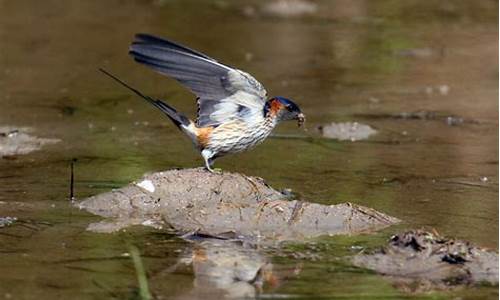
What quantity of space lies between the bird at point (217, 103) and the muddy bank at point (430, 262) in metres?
1.44

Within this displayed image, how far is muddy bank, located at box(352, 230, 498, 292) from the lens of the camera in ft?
19.3

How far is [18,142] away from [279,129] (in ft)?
6.03

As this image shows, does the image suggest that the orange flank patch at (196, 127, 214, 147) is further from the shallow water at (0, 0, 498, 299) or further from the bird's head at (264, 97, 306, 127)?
the shallow water at (0, 0, 498, 299)

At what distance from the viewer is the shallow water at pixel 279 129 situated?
6.07 meters

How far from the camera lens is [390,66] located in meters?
12.3

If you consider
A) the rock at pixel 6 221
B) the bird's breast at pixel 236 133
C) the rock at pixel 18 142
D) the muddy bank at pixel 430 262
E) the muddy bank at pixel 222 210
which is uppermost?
the bird's breast at pixel 236 133

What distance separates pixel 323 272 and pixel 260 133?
1625mm

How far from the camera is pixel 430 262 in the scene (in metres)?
6.06

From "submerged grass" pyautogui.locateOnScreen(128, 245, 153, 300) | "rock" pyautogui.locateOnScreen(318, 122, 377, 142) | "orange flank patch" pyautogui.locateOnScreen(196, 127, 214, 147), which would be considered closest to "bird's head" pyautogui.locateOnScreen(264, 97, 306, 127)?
"orange flank patch" pyautogui.locateOnScreen(196, 127, 214, 147)

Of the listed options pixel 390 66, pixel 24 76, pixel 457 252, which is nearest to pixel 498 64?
pixel 390 66

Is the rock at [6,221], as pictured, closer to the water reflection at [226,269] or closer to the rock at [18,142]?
the water reflection at [226,269]

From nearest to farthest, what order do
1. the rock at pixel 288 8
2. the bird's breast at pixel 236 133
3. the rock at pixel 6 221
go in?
the rock at pixel 6 221 < the bird's breast at pixel 236 133 < the rock at pixel 288 8

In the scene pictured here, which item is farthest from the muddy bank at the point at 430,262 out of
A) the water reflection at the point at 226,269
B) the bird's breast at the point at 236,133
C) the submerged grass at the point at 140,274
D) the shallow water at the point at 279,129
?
the bird's breast at the point at 236,133

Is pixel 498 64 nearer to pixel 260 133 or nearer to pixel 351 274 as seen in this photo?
pixel 260 133
